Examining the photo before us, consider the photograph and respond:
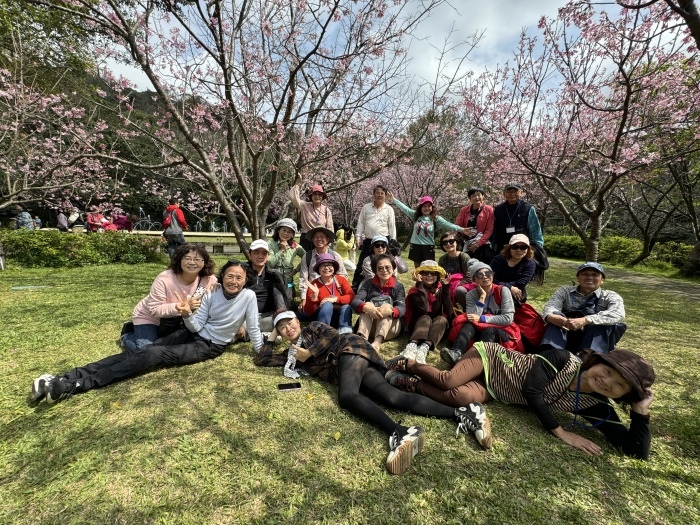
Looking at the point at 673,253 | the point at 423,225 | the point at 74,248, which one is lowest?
the point at 74,248

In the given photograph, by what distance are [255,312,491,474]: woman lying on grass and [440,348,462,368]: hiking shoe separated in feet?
2.91

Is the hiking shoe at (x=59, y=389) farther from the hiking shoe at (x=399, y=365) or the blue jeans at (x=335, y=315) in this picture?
the hiking shoe at (x=399, y=365)

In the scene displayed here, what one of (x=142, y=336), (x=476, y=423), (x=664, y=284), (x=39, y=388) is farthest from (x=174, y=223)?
(x=664, y=284)

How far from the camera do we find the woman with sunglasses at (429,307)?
381cm

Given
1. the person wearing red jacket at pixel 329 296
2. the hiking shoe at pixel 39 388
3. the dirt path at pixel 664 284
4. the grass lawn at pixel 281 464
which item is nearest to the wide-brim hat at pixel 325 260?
the person wearing red jacket at pixel 329 296

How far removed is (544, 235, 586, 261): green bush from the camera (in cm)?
1775

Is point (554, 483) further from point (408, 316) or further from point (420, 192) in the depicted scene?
point (420, 192)

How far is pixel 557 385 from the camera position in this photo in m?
2.46

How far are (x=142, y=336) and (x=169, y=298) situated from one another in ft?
1.60

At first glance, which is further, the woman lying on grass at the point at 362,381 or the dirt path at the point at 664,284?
the dirt path at the point at 664,284

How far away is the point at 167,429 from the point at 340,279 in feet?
8.18

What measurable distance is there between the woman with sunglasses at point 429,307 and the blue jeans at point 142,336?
280cm

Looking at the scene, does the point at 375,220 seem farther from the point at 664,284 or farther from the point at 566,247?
the point at 566,247

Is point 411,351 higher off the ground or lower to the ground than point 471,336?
lower
